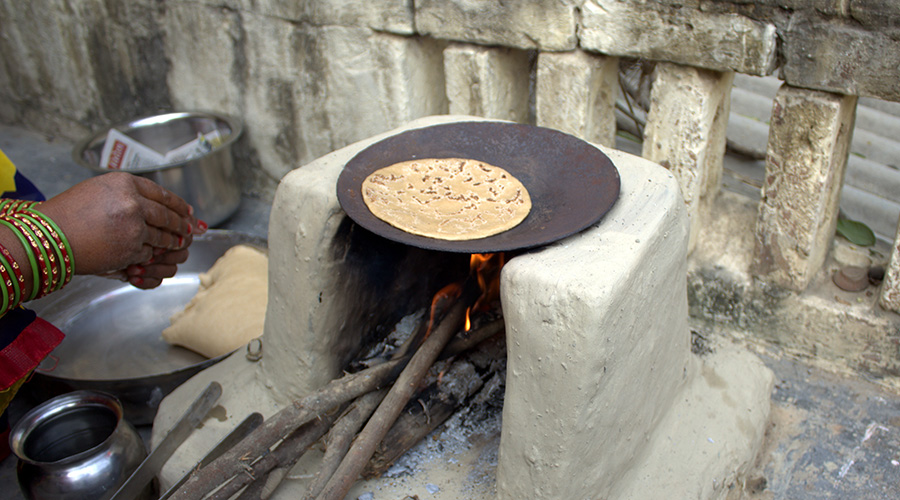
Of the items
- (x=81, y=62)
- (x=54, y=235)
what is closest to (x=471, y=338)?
(x=54, y=235)

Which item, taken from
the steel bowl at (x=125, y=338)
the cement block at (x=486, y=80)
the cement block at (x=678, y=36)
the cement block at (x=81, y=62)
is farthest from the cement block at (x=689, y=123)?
the cement block at (x=81, y=62)

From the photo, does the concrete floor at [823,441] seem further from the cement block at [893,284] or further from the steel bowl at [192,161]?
the steel bowl at [192,161]

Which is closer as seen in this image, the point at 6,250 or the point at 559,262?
the point at 559,262

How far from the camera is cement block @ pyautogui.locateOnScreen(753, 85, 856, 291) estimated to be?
6.59 ft

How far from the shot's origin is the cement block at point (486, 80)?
2496 millimetres

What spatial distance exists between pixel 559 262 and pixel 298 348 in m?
0.78

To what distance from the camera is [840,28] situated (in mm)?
1853

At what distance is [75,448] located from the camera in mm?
1979

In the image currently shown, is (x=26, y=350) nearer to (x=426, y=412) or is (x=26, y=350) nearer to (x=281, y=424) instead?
(x=281, y=424)

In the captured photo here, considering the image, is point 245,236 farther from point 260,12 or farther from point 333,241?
point 333,241

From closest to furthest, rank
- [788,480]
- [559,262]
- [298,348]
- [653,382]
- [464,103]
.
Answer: [559,262] → [653,382] → [298,348] → [788,480] → [464,103]

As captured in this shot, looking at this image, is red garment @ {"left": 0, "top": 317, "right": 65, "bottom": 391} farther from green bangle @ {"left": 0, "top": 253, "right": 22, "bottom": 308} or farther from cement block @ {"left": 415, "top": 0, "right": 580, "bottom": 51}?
cement block @ {"left": 415, "top": 0, "right": 580, "bottom": 51}

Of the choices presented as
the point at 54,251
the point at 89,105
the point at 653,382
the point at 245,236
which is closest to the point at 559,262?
the point at 653,382

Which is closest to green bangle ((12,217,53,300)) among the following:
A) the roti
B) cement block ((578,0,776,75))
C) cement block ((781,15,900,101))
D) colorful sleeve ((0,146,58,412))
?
colorful sleeve ((0,146,58,412))
